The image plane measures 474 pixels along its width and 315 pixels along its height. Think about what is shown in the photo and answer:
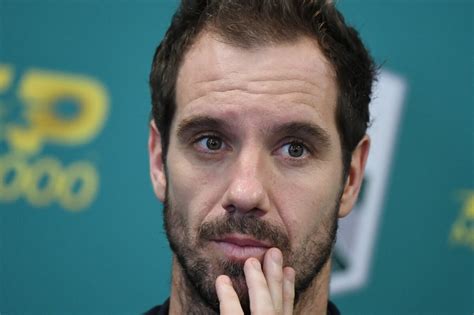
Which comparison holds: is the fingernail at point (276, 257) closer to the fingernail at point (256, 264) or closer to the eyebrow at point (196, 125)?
the fingernail at point (256, 264)

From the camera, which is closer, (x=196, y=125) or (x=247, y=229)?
(x=247, y=229)

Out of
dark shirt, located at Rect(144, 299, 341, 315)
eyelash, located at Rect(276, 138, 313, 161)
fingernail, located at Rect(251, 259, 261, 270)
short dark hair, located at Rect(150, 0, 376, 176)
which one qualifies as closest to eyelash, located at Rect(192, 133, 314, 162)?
eyelash, located at Rect(276, 138, 313, 161)

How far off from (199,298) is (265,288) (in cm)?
30

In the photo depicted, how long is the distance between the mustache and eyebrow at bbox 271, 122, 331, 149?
215mm

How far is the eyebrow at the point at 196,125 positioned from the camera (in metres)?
1.53

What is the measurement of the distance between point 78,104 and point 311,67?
1.13 m

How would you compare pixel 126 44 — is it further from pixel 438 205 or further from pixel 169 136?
pixel 438 205

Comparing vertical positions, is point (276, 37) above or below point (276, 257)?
above

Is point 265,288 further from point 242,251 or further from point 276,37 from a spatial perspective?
point 276,37

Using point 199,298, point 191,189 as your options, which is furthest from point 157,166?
point 199,298

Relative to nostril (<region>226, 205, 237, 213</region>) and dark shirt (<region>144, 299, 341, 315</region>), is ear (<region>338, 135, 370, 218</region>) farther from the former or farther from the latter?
nostril (<region>226, 205, 237, 213</region>)

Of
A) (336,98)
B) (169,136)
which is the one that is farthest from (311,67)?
(169,136)

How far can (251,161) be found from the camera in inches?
57.7

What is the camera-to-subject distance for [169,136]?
170 centimetres
